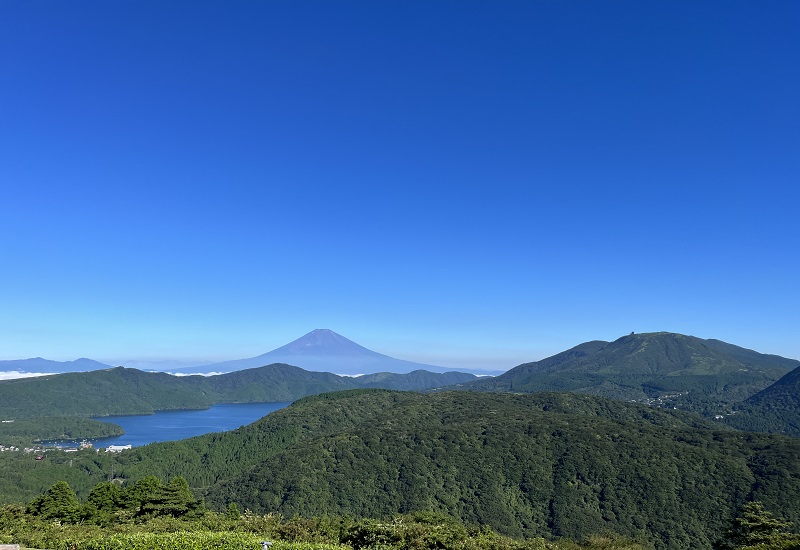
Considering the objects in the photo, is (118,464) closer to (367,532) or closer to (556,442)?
(556,442)

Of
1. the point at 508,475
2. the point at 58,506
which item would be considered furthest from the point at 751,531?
the point at 58,506

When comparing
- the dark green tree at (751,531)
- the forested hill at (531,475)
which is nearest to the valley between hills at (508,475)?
the forested hill at (531,475)

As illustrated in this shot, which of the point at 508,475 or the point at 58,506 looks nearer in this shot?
the point at 58,506

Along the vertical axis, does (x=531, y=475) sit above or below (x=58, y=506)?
below

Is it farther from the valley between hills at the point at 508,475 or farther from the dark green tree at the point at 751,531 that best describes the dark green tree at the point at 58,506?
the dark green tree at the point at 751,531

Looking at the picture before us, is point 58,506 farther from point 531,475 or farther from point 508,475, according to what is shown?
point 531,475

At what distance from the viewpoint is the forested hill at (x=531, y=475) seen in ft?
293

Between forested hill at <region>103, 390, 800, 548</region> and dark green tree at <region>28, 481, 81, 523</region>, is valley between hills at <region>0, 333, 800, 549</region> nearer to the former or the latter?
forested hill at <region>103, 390, 800, 548</region>

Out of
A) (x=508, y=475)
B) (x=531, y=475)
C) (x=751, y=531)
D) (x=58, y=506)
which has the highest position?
(x=58, y=506)

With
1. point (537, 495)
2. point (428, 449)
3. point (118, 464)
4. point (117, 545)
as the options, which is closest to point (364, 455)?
point (428, 449)

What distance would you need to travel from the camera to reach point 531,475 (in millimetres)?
105750

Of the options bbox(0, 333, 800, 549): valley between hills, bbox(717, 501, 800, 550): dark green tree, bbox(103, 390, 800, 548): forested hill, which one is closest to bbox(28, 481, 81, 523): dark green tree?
bbox(0, 333, 800, 549): valley between hills

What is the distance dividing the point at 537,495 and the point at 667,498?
24.9 m

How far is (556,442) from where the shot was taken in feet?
388
